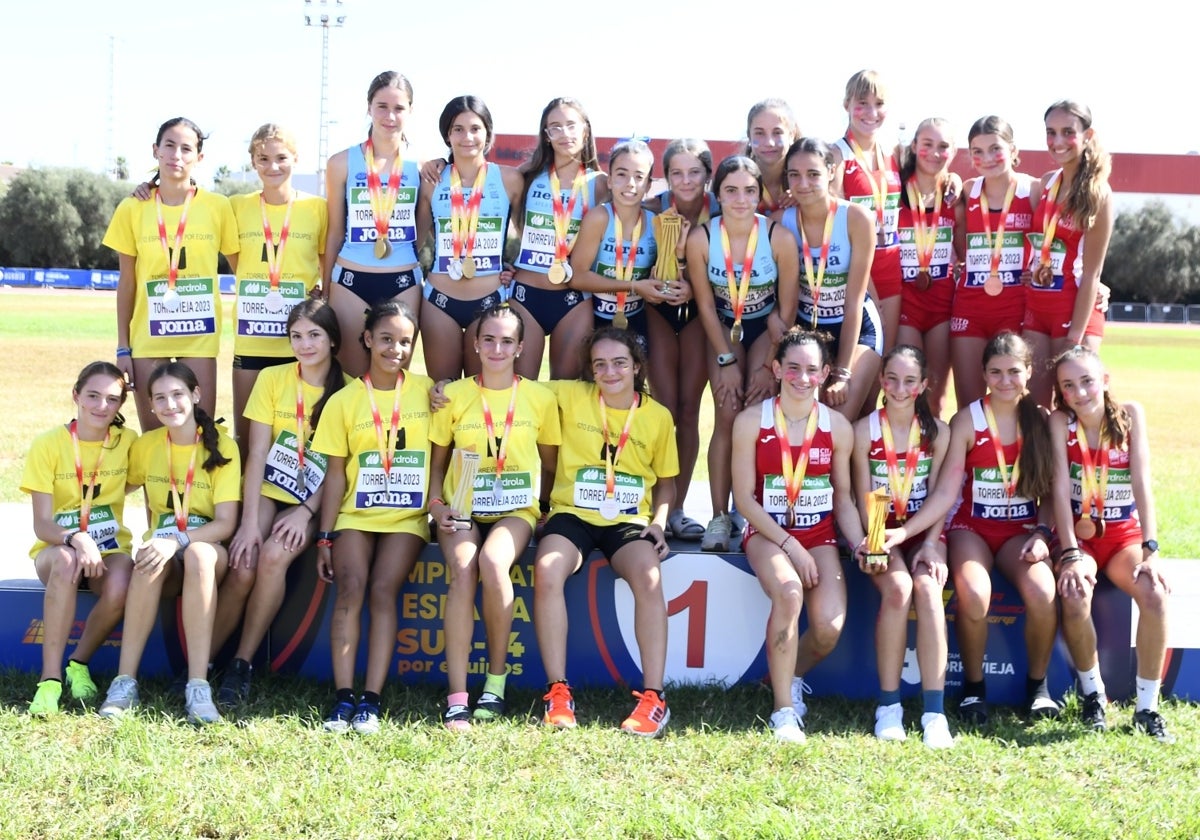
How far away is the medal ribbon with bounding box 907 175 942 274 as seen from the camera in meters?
5.11

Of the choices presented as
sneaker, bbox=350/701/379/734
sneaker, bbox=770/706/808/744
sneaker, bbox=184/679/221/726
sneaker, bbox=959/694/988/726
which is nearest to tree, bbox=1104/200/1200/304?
sneaker, bbox=959/694/988/726

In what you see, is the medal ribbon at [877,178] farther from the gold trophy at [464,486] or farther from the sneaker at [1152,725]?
the sneaker at [1152,725]

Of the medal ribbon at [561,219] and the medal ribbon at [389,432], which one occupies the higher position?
the medal ribbon at [561,219]

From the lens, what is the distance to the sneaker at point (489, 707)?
403cm

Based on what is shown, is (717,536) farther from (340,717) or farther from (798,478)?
(340,717)

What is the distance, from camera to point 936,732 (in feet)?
13.1

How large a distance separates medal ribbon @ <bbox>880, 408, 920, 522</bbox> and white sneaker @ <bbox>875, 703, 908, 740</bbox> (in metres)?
0.76

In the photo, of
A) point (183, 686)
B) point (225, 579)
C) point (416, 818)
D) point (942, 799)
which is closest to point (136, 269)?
point (225, 579)

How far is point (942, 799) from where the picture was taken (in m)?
3.51

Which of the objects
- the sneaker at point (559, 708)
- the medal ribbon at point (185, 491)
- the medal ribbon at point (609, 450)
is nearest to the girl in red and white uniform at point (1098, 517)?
the medal ribbon at point (609, 450)

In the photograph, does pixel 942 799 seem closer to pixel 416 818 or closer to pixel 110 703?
pixel 416 818

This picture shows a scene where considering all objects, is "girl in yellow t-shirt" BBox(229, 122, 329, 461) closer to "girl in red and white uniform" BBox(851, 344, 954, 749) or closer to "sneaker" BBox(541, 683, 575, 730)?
"sneaker" BBox(541, 683, 575, 730)

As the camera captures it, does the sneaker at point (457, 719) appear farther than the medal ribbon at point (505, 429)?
No

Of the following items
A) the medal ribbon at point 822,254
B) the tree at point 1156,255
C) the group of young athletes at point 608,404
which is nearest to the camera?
the group of young athletes at point 608,404
